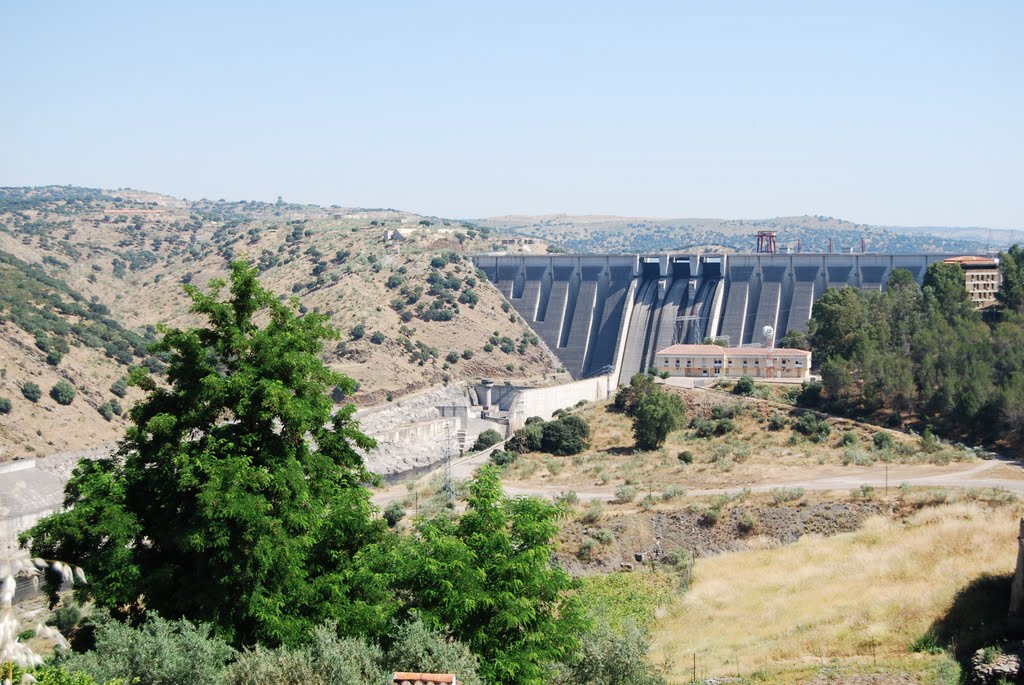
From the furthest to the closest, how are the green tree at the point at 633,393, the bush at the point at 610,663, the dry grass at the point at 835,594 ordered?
the green tree at the point at 633,393
the dry grass at the point at 835,594
the bush at the point at 610,663

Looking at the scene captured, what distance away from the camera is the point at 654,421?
58.5 meters

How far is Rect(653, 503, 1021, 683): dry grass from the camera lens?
27062 mm

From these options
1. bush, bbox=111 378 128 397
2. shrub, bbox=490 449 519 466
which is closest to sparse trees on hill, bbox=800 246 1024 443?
shrub, bbox=490 449 519 466

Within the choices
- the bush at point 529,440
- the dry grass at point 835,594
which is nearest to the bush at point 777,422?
the bush at point 529,440

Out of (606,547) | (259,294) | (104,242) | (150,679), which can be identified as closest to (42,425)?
(606,547)

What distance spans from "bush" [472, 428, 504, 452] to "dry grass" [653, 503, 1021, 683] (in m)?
29.4

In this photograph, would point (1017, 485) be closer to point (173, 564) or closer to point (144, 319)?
point (173, 564)

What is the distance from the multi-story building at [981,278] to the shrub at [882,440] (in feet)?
101

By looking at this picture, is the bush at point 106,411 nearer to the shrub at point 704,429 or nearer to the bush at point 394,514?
the bush at point 394,514

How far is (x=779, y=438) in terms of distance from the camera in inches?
2327

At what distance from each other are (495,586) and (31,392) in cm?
4917

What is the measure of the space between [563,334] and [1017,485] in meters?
53.6

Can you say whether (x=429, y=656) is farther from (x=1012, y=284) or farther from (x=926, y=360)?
(x=1012, y=284)

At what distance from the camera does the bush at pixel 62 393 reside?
64812 millimetres
